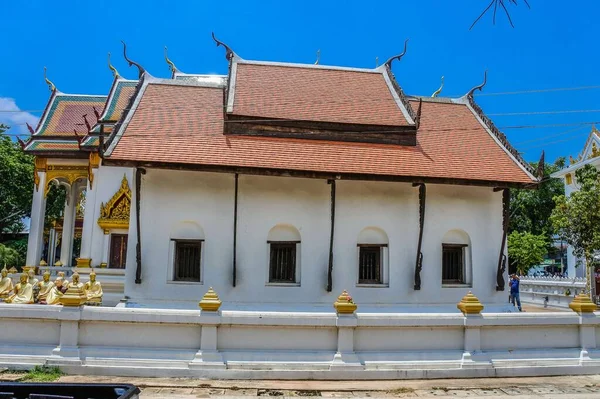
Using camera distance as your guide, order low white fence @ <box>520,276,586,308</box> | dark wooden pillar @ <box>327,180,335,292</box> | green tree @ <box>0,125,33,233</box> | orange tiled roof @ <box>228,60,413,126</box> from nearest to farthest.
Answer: dark wooden pillar @ <box>327,180,335,292</box>
orange tiled roof @ <box>228,60,413,126</box>
low white fence @ <box>520,276,586,308</box>
green tree @ <box>0,125,33,233</box>

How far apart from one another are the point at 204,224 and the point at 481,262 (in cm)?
774

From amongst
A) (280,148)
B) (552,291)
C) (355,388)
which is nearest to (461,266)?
(280,148)

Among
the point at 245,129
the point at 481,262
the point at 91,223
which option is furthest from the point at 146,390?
the point at 91,223

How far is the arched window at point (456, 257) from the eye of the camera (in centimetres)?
1372

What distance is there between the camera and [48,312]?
8.88m

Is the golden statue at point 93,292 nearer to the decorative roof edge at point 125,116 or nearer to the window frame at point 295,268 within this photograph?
the decorative roof edge at point 125,116

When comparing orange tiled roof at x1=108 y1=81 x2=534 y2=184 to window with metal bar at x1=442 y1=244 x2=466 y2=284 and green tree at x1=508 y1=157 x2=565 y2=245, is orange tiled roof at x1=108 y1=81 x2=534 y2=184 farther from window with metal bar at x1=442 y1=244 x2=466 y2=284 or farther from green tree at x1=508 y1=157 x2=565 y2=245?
green tree at x1=508 y1=157 x2=565 y2=245

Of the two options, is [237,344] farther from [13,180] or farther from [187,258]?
[13,180]

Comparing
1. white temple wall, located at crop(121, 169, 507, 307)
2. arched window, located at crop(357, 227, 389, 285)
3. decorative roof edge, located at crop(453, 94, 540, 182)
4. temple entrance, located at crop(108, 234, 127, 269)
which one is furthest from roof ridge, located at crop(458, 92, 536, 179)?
temple entrance, located at crop(108, 234, 127, 269)

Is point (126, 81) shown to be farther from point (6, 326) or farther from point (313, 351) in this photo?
point (313, 351)

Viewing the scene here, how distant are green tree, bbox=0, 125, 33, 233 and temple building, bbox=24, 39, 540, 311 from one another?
1853 cm

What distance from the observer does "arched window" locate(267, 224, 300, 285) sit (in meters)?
13.0

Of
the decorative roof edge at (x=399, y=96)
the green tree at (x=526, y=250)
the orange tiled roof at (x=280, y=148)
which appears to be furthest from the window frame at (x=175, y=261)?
the green tree at (x=526, y=250)

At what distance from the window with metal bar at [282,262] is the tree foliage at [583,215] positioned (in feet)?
40.5
